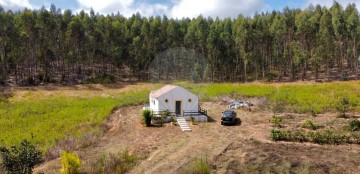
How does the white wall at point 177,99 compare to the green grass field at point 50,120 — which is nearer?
the green grass field at point 50,120

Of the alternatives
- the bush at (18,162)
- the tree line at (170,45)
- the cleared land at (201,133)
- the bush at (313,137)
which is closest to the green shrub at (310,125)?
the cleared land at (201,133)

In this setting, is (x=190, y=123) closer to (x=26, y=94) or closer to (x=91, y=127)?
(x=91, y=127)

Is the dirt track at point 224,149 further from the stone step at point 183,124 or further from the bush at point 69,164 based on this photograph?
the bush at point 69,164

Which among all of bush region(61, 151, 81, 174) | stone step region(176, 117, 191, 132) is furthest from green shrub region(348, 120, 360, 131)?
bush region(61, 151, 81, 174)

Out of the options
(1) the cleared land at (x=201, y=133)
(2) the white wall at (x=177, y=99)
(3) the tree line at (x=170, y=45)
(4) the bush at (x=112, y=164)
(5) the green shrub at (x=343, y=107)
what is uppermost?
(3) the tree line at (x=170, y=45)

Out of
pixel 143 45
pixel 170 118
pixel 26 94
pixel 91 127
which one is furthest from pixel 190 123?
pixel 143 45
